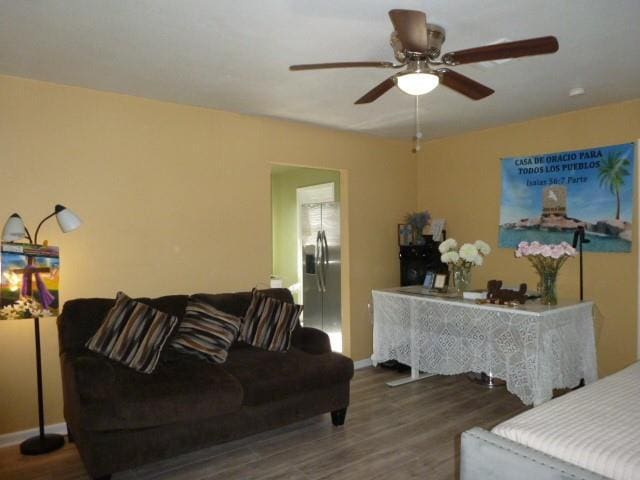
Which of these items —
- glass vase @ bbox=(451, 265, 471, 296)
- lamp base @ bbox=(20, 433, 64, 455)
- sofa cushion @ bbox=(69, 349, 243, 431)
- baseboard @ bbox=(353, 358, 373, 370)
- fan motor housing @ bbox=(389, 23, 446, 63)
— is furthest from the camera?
baseboard @ bbox=(353, 358, 373, 370)

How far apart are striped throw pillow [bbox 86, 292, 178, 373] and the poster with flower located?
1.20 ft

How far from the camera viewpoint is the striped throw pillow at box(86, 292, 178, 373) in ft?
9.23

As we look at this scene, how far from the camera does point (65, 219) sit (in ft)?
9.59

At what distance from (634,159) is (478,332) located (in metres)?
1.87

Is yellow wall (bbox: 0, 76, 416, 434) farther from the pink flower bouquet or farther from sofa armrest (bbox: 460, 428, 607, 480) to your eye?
sofa armrest (bbox: 460, 428, 607, 480)

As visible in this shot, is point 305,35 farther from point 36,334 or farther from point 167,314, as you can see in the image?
A: point 36,334

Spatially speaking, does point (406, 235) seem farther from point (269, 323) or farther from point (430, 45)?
point (430, 45)

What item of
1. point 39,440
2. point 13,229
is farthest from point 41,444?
point 13,229

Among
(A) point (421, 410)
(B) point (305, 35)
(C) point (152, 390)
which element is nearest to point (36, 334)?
(C) point (152, 390)

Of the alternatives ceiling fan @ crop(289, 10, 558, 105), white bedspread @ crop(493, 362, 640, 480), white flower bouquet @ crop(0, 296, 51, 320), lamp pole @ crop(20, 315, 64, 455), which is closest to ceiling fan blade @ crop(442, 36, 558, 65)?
ceiling fan @ crop(289, 10, 558, 105)

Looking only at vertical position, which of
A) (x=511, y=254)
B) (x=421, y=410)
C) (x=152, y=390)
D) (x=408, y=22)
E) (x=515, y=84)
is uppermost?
(x=515, y=84)

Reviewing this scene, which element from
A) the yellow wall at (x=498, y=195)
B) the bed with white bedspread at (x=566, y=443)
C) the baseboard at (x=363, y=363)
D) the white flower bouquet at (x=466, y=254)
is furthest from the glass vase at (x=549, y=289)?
the baseboard at (x=363, y=363)

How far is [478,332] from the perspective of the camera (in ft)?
11.7

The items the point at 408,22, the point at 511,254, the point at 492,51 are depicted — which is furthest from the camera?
the point at 511,254
